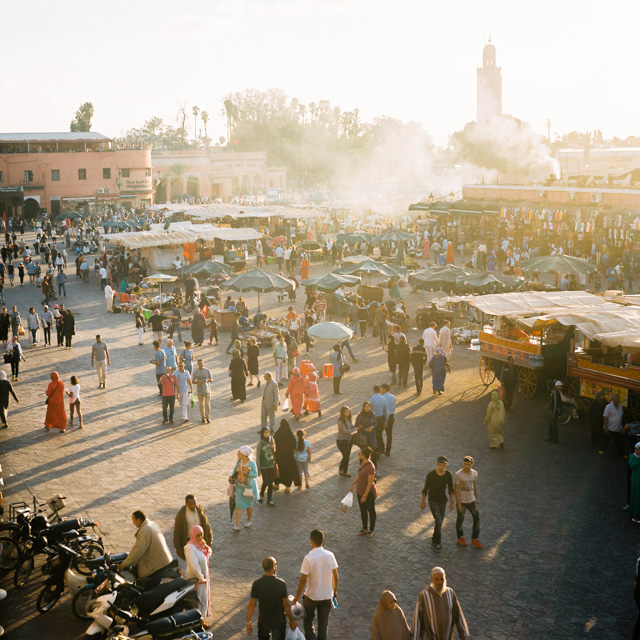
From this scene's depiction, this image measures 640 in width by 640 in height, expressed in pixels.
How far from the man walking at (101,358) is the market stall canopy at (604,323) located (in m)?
9.28

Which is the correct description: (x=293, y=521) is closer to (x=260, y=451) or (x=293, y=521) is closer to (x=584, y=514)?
(x=260, y=451)

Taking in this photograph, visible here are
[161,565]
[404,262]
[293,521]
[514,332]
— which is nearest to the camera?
[161,565]

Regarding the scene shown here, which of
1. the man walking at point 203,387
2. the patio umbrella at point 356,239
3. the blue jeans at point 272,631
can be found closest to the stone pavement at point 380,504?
the man walking at point 203,387

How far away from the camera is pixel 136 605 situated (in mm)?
7348

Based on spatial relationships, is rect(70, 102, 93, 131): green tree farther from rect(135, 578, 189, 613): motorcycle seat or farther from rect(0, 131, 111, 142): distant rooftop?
rect(135, 578, 189, 613): motorcycle seat

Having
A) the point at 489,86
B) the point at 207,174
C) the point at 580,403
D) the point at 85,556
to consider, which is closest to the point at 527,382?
the point at 580,403

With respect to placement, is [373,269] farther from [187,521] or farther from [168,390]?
[187,521]

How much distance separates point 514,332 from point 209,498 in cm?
899

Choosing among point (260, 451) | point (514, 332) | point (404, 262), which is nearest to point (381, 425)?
point (260, 451)

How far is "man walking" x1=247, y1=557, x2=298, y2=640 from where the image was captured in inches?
263

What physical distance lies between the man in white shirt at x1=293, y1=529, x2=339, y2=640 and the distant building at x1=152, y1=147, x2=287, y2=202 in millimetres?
77917

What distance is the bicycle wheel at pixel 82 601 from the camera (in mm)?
7816

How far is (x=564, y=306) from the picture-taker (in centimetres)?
1745

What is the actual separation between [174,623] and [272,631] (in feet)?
2.96
